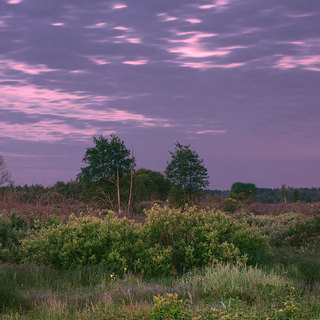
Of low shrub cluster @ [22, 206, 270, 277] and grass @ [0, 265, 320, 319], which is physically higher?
low shrub cluster @ [22, 206, 270, 277]

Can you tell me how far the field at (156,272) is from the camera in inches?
243

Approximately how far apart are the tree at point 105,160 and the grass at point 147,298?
19.5 metres

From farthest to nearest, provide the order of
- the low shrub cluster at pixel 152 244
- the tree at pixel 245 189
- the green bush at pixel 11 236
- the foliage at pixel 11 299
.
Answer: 1. the tree at pixel 245 189
2. the green bush at pixel 11 236
3. the low shrub cluster at pixel 152 244
4. the foliage at pixel 11 299

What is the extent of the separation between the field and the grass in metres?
0.02

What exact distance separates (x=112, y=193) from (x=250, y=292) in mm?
21161

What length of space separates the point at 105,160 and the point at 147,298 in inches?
854

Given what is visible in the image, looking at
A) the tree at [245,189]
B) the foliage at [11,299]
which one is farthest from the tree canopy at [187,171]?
the foliage at [11,299]

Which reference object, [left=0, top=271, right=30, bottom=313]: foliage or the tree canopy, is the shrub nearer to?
[left=0, top=271, right=30, bottom=313]: foliage

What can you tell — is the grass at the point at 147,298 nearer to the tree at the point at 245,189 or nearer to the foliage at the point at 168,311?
the foliage at the point at 168,311

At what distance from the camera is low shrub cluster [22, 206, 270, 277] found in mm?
9836

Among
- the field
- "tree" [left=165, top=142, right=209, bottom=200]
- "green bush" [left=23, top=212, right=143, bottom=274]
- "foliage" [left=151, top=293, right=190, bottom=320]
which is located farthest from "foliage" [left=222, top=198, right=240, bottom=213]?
"foliage" [left=151, top=293, right=190, bottom=320]

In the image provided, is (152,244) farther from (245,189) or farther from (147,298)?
(245,189)

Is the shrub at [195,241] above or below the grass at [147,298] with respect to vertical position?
above

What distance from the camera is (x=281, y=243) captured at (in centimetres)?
1562
